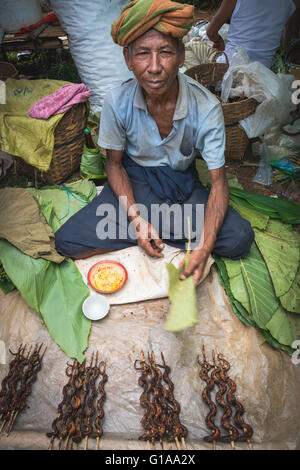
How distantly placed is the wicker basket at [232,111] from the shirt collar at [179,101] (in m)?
1.15

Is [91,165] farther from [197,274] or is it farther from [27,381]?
[27,381]

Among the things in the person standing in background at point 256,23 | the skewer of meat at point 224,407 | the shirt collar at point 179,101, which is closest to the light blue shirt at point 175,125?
the shirt collar at point 179,101

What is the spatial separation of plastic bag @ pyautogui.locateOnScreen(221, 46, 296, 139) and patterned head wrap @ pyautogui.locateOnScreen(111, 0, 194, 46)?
1.66 meters

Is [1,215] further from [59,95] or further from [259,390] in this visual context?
[259,390]

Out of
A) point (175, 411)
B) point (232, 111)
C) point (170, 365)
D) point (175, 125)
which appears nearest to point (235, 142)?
point (232, 111)

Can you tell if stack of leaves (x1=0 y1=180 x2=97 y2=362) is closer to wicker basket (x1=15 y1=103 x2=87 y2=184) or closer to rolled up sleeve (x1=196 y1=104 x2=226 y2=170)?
wicker basket (x1=15 y1=103 x2=87 y2=184)

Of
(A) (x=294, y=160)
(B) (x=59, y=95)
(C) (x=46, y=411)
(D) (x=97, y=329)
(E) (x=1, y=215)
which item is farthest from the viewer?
(A) (x=294, y=160)

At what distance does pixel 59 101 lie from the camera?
10.3 ft

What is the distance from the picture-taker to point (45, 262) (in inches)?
96.7

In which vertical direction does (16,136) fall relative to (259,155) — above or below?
above

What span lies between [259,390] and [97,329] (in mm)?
1120

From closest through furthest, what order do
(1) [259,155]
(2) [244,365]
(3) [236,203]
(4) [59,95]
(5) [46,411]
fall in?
1. (5) [46,411]
2. (2) [244,365]
3. (3) [236,203]
4. (4) [59,95]
5. (1) [259,155]

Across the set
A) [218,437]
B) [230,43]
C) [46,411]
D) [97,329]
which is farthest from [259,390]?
[230,43]
